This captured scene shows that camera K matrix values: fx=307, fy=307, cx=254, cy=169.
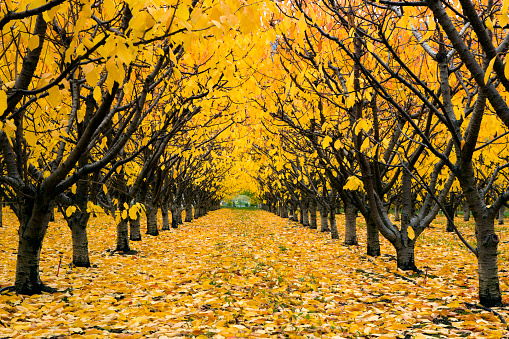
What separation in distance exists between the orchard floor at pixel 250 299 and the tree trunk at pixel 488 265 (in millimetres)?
251

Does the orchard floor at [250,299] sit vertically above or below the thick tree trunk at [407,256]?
below

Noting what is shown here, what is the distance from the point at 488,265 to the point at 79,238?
7.84 metres

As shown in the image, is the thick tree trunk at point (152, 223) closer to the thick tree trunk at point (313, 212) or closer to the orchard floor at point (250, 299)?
the orchard floor at point (250, 299)

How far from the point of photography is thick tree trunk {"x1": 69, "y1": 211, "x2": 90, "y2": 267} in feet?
22.6

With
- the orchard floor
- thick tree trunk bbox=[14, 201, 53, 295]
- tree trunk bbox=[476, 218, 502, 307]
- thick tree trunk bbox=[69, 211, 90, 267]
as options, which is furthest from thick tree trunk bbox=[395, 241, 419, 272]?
thick tree trunk bbox=[69, 211, 90, 267]

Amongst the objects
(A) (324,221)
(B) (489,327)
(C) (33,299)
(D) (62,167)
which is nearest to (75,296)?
(C) (33,299)

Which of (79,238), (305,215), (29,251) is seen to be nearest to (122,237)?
(79,238)

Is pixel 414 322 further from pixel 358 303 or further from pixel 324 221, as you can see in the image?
pixel 324 221

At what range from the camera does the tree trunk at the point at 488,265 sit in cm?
437

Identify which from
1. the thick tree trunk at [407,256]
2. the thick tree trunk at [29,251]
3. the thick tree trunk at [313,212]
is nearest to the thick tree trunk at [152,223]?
the thick tree trunk at [313,212]

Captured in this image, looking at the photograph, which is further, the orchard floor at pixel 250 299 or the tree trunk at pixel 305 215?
the tree trunk at pixel 305 215

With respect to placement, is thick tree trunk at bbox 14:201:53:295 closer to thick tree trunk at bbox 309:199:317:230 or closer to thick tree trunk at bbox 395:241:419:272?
thick tree trunk at bbox 395:241:419:272

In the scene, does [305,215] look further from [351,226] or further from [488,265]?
[488,265]

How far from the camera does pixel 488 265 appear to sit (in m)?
4.44
